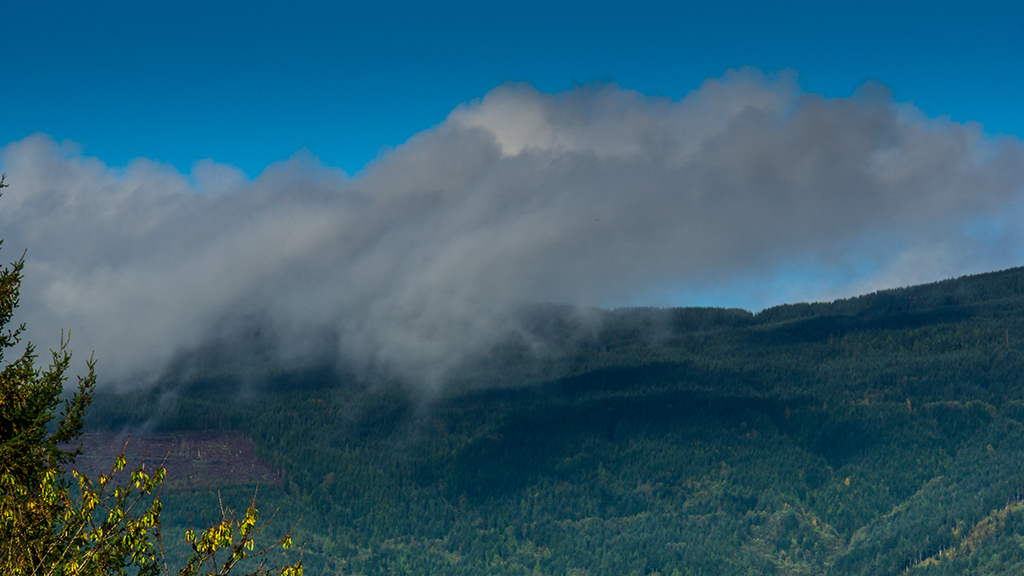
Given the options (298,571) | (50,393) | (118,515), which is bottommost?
(298,571)

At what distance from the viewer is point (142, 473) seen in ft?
132

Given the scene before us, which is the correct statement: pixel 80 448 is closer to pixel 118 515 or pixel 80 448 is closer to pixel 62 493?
pixel 62 493

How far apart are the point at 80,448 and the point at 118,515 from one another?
11425 millimetres

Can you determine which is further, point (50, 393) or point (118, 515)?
point (50, 393)

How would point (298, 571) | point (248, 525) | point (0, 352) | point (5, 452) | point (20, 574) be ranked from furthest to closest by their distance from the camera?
point (0, 352), point (5, 452), point (298, 571), point (248, 525), point (20, 574)

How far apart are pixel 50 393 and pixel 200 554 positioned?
12770 millimetres

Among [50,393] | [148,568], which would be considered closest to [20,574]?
[148,568]

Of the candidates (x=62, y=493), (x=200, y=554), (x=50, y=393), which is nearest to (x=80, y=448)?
(x=50, y=393)

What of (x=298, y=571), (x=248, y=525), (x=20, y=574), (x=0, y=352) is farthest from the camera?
(x=0, y=352)

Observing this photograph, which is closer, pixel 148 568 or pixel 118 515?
pixel 118 515

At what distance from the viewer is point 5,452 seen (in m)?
44.0

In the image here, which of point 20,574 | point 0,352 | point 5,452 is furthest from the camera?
point 0,352

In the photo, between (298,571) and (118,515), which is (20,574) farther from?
(298,571)

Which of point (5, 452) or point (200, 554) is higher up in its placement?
point (5, 452)
